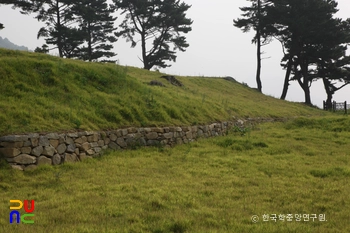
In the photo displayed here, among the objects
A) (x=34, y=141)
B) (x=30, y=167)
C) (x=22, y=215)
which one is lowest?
(x=22, y=215)

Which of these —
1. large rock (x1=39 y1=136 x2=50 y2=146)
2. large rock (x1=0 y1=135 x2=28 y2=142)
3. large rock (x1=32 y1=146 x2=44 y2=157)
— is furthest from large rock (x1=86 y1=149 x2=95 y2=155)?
large rock (x1=0 y1=135 x2=28 y2=142)

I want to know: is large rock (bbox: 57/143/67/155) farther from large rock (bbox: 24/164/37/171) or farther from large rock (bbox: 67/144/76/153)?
large rock (bbox: 24/164/37/171)

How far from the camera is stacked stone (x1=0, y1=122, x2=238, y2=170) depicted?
21.3 ft

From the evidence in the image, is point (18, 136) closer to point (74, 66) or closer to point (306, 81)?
point (74, 66)

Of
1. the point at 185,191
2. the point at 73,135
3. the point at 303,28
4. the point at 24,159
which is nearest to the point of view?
the point at 185,191

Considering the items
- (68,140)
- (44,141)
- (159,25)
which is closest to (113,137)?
(68,140)

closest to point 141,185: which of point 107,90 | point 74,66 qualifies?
point 107,90

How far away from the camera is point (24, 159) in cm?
653

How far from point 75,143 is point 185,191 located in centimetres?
349

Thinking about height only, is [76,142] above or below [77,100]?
below

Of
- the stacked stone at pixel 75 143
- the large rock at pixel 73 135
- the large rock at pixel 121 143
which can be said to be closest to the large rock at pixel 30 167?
the stacked stone at pixel 75 143

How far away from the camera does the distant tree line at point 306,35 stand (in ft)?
87.9

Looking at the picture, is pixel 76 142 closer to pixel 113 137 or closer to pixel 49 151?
pixel 49 151

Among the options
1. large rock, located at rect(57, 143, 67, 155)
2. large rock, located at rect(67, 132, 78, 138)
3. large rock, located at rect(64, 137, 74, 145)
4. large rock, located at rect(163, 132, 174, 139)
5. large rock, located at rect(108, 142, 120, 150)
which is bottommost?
large rock, located at rect(108, 142, 120, 150)
